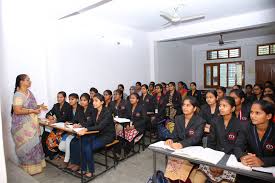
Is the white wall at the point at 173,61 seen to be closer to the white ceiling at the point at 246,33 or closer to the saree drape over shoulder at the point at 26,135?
the white ceiling at the point at 246,33

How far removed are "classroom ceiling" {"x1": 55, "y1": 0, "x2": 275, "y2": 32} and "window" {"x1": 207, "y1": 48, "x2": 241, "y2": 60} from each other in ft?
15.0

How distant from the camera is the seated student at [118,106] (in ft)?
15.0

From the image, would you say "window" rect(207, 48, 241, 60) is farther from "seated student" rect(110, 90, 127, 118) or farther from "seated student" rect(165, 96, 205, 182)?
"seated student" rect(165, 96, 205, 182)

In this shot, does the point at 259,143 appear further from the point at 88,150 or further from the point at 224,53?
the point at 224,53

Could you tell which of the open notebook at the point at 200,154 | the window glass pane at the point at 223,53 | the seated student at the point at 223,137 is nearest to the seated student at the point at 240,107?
the seated student at the point at 223,137

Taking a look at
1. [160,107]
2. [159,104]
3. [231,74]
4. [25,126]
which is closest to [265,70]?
[231,74]

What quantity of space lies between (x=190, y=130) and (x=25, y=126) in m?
2.53

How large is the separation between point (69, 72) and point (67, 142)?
2.00m

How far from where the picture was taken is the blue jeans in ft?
9.57

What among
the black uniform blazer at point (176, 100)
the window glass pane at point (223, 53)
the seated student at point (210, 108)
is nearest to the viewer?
the seated student at point (210, 108)

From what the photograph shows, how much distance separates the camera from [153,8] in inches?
186

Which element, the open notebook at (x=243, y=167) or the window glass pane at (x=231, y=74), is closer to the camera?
the open notebook at (x=243, y=167)

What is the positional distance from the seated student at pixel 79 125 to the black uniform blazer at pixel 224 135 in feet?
6.35

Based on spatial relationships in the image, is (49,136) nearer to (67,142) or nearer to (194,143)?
(67,142)
